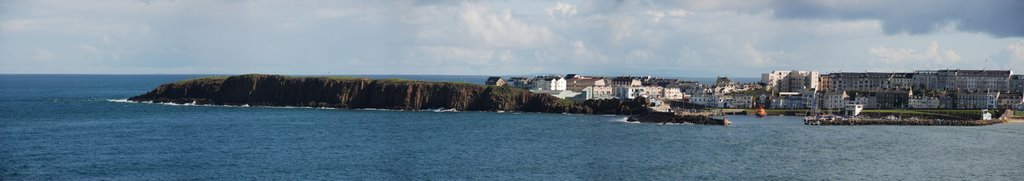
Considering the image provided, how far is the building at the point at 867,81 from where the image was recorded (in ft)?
539

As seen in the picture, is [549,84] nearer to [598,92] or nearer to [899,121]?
[598,92]

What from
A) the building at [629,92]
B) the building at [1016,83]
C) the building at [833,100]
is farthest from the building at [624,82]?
the building at [1016,83]

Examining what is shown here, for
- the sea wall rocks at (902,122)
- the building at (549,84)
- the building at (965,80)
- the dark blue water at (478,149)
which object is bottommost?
the dark blue water at (478,149)

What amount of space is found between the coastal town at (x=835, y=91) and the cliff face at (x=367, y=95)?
10.9 meters

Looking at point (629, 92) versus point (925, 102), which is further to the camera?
point (629, 92)

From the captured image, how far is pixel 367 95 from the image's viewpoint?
137750mm

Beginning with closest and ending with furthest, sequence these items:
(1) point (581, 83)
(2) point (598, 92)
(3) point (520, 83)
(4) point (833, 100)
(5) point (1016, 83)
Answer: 1. (4) point (833, 100)
2. (5) point (1016, 83)
3. (2) point (598, 92)
4. (1) point (581, 83)
5. (3) point (520, 83)

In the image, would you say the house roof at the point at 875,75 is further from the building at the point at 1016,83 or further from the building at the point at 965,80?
the building at the point at 1016,83

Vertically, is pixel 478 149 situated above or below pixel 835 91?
below

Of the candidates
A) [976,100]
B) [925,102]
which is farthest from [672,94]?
[976,100]

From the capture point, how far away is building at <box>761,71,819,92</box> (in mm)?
170625

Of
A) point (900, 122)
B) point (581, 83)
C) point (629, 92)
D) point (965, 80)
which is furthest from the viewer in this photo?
point (581, 83)

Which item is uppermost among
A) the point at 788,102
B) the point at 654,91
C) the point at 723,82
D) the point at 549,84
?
the point at 723,82

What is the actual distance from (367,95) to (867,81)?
82.7 meters
